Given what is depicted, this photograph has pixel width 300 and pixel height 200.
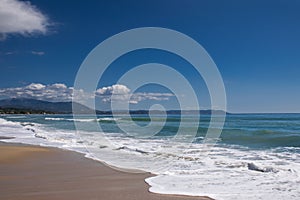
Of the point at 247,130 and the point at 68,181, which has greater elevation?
the point at 247,130

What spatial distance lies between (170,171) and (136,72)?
529 inches

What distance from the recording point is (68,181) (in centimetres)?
763

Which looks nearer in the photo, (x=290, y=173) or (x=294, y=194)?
(x=294, y=194)

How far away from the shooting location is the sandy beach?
20.4ft

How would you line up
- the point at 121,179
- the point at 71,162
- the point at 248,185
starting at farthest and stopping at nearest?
the point at 71,162 < the point at 121,179 < the point at 248,185

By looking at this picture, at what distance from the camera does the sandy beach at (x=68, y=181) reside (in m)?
6.23

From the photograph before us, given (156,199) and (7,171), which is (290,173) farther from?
(7,171)

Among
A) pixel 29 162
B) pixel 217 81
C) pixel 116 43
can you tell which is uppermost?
pixel 116 43

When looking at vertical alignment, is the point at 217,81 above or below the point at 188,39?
below

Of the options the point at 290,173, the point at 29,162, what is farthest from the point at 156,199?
the point at 29,162

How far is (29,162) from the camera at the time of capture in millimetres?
10969

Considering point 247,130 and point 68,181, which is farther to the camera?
point 247,130

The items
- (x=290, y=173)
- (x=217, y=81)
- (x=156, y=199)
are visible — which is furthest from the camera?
(x=217, y=81)

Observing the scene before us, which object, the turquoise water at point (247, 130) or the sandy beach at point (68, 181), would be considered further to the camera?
the turquoise water at point (247, 130)
